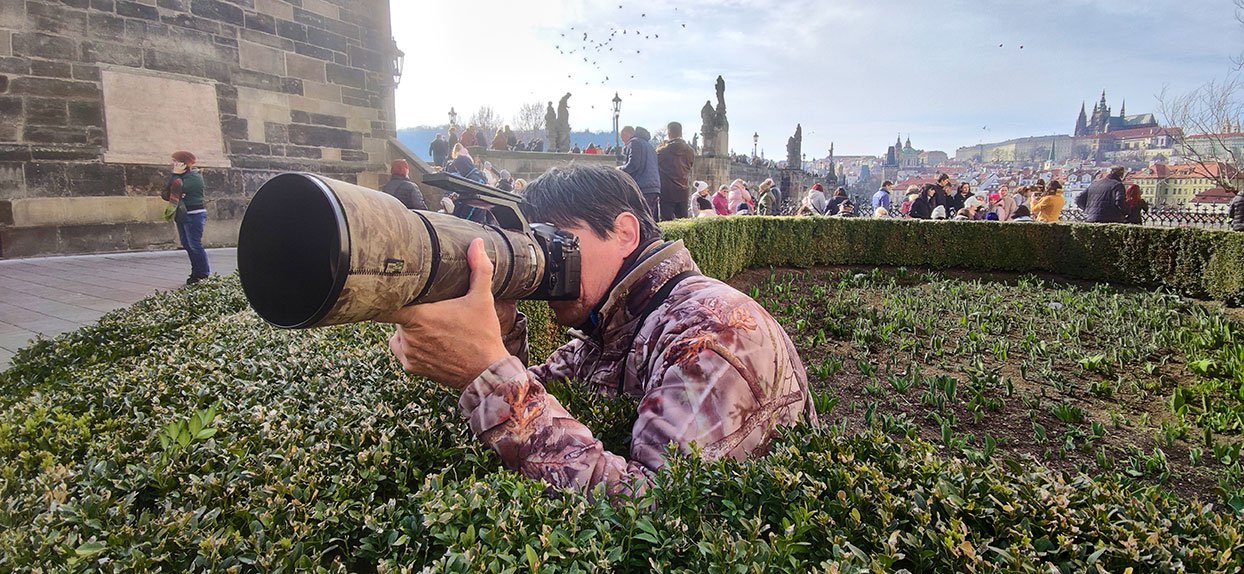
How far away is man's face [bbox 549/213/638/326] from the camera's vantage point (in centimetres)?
190

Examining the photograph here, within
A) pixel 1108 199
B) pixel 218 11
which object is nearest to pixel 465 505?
pixel 218 11

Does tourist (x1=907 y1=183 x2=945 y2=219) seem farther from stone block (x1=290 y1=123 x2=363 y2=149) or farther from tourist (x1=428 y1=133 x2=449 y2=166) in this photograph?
stone block (x1=290 y1=123 x2=363 y2=149)

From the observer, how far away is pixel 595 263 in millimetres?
1909

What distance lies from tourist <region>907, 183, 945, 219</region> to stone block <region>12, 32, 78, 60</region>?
14806mm

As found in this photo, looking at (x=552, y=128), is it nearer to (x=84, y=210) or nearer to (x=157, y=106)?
(x=157, y=106)

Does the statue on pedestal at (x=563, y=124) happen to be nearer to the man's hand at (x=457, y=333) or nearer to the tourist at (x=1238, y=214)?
the tourist at (x=1238, y=214)

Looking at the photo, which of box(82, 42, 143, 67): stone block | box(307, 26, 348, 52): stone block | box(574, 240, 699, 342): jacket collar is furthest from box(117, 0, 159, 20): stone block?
box(574, 240, 699, 342): jacket collar

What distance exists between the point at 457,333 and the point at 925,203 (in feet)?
47.4

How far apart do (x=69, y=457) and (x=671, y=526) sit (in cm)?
155

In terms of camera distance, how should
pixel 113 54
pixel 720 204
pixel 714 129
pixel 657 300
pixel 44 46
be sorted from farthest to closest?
pixel 714 129 → pixel 720 204 → pixel 113 54 → pixel 44 46 → pixel 657 300

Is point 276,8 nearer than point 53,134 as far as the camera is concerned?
No

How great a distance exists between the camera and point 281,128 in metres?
11.5

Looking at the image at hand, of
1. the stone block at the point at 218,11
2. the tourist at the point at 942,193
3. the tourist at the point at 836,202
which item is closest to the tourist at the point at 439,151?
the stone block at the point at 218,11

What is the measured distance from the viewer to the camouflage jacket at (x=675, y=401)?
144 centimetres
